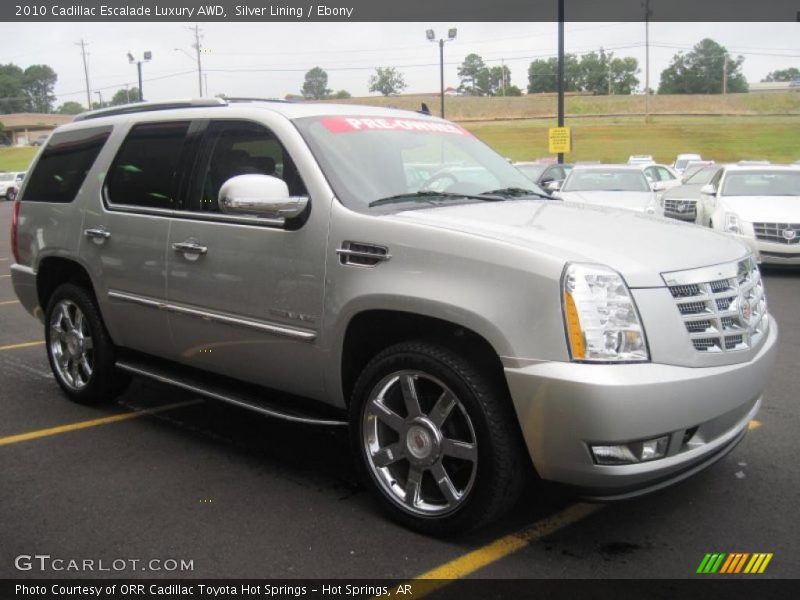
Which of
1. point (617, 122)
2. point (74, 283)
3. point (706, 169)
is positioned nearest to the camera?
point (74, 283)

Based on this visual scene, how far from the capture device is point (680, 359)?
2893 mm

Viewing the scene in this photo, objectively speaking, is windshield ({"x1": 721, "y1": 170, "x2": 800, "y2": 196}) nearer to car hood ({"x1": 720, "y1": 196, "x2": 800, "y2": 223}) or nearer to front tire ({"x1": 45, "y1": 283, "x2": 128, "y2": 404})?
car hood ({"x1": 720, "y1": 196, "x2": 800, "y2": 223})

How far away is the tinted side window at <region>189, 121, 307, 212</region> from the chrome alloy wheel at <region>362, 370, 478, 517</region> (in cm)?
130

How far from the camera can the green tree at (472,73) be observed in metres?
122

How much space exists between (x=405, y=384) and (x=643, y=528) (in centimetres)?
123

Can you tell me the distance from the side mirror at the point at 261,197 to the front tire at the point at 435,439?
0.82 meters

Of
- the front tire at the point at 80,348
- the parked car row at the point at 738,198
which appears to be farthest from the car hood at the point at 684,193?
the front tire at the point at 80,348

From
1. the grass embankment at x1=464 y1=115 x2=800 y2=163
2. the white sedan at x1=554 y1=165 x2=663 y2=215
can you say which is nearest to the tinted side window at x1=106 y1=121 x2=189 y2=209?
the white sedan at x1=554 y1=165 x2=663 y2=215

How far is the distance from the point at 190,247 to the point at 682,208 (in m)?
14.7

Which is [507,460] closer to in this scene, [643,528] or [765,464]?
[643,528]

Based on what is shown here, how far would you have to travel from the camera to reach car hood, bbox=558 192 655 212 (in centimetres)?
1273

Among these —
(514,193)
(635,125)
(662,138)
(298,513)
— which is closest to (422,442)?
(298,513)

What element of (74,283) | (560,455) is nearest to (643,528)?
(560,455)

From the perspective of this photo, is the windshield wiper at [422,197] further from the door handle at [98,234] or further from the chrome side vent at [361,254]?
the door handle at [98,234]
